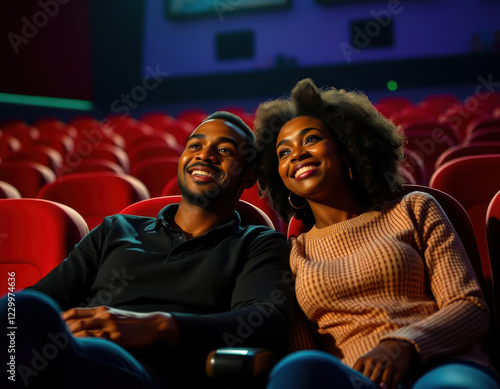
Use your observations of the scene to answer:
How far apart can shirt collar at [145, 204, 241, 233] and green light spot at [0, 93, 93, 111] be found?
17.3 ft

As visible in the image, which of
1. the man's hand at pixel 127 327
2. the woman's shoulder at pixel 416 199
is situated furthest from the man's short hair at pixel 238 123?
the man's hand at pixel 127 327

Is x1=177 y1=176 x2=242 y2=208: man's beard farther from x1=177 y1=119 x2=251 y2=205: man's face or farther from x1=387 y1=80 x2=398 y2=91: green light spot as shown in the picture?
x1=387 y1=80 x2=398 y2=91: green light spot

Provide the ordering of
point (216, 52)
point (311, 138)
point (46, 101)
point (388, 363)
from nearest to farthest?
point (388, 363), point (311, 138), point (46, 101), point (216, 52)

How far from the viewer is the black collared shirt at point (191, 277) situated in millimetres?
1024

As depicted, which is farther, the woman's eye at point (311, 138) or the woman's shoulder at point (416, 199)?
the woman's eye at point (311, 138)

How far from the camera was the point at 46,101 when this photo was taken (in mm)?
6980

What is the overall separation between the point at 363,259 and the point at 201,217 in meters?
0.39

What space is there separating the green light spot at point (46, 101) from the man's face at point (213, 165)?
5266 millimetres

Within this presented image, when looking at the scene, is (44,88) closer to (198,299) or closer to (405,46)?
(405,46)

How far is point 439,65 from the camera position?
6.27 meters

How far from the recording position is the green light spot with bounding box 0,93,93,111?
6.27 metres

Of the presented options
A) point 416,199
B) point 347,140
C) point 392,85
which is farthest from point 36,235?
point 392,85

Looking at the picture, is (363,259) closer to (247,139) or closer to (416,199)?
(416,199)

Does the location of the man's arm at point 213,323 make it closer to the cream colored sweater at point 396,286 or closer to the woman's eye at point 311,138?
the cream colored sweater at point 396,286
